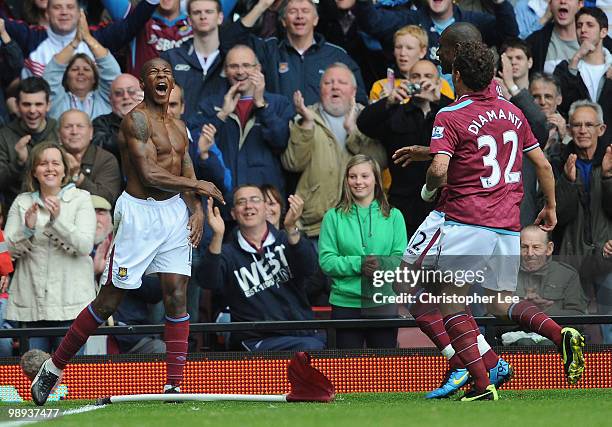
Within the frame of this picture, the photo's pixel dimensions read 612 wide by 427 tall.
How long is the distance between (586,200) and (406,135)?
171 centimetres

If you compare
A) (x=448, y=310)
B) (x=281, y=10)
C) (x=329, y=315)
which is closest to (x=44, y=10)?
(x=281, y=10)

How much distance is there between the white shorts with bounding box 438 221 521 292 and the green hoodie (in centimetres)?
220

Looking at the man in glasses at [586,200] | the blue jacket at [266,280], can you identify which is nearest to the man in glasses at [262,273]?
the blue jacket at [266,280]

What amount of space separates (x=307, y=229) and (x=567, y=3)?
3.75 meters

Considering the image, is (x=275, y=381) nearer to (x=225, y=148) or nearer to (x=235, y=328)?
(x=235, y=328)

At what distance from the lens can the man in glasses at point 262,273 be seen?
1055cm

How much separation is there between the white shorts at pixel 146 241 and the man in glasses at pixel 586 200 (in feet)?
12.1

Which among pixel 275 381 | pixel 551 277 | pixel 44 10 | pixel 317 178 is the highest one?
pixel 44 10

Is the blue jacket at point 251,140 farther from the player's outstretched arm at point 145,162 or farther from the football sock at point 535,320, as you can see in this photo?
the football sock at point 535,320

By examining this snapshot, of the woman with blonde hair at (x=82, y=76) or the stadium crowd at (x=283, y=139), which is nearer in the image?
the stadium crowd at (x=283, y=139)

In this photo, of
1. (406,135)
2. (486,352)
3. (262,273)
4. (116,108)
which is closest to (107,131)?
(116,108)

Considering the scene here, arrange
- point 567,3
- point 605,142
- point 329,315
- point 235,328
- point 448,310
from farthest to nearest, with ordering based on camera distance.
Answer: point 567,3
point 605,142
point 329,315
point 235,328
point 448,310

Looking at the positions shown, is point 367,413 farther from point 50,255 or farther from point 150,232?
point 50,255

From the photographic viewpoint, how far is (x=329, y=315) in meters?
10.9
